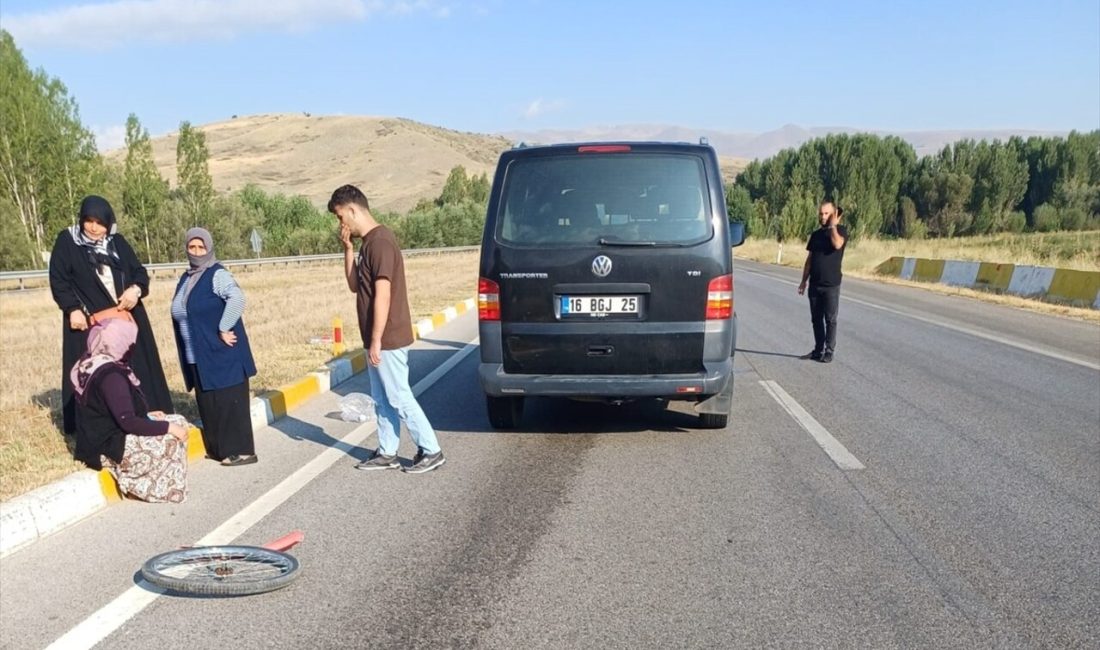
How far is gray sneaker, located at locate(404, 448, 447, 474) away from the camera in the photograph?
5.73 metres

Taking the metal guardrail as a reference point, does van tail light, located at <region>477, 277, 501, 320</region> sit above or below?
above

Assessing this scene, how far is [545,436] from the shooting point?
683 centimetres

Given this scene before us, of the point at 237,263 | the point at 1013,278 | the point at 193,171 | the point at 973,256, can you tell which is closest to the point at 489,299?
the point at 1013,278

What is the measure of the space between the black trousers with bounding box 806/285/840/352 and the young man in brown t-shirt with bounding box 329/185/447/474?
20.2 feet

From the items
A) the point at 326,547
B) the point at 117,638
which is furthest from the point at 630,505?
the point at 117,638

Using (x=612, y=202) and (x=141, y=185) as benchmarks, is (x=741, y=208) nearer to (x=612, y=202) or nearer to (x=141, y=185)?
(x=141, y=185)

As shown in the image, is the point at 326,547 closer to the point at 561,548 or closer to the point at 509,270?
the point at 561,548

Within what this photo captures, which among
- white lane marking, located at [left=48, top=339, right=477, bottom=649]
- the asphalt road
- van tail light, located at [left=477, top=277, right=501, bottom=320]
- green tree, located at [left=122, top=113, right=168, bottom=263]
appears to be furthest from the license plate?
green tree, located at [left=122, top=113, right=168, bottom=263]

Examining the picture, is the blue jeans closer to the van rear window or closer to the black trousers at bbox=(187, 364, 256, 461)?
the black trousers at bbox=(187, 364, 256, 461)

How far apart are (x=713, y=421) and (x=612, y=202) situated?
6.42ft

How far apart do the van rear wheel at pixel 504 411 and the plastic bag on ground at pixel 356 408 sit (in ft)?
4.37

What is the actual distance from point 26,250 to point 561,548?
147 feet

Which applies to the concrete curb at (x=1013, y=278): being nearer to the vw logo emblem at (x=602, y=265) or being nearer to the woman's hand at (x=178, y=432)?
the vw logo emblem at (x=602, y=265)

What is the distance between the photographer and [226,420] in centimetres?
601
